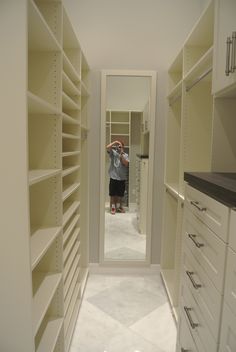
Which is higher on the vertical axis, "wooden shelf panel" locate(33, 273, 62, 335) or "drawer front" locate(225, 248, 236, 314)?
"drawer front" locate(225, 248, 236, 314)

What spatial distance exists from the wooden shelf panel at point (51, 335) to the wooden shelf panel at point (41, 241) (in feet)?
1.71

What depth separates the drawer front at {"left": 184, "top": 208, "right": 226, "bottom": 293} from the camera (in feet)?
2.93

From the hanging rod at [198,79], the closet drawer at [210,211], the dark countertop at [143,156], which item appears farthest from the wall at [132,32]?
the closet drawer at [210,211]

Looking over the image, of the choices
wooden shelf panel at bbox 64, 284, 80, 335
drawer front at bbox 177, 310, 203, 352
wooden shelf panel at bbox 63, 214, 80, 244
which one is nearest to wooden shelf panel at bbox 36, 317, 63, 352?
wooden shelf panel at bbox 64, 284, 80, 335

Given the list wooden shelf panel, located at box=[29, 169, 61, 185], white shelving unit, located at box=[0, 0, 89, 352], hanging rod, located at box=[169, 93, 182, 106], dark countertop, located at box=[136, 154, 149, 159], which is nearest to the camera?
white shelving unit, located at box=[0, 0, 89, 352]

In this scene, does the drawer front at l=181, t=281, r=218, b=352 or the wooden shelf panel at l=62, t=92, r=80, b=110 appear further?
the wooden shelf panel at l=62, t=92, r=80, b=110

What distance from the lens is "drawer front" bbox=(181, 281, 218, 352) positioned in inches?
38.1

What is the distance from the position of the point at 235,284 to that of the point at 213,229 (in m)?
0.22

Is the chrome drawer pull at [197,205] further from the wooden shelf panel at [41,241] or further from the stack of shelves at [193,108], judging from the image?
the wooden shelf panel at [41,241]

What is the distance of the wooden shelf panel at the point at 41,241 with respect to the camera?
108 centimetres

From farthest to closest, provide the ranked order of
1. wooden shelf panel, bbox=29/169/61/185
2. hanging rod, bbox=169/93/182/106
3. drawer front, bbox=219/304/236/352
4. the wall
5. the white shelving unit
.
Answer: the wall, hanging rod, bbox=169/93/182/106, wooden shelf panel, bbox=29/169/61/185, the white shelving unit, drawer front, bbox=219/304/236/352

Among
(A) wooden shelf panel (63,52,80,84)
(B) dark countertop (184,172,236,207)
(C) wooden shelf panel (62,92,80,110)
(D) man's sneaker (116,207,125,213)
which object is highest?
(A) wooden shelf panel (63,52,80,84)

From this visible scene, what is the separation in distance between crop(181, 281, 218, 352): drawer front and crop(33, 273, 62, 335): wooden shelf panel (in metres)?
0.69

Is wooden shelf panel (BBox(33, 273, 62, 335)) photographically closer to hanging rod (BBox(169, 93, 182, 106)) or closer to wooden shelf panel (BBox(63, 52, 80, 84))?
wooden shelf panel (BBox(63, 52, 80, 84))
